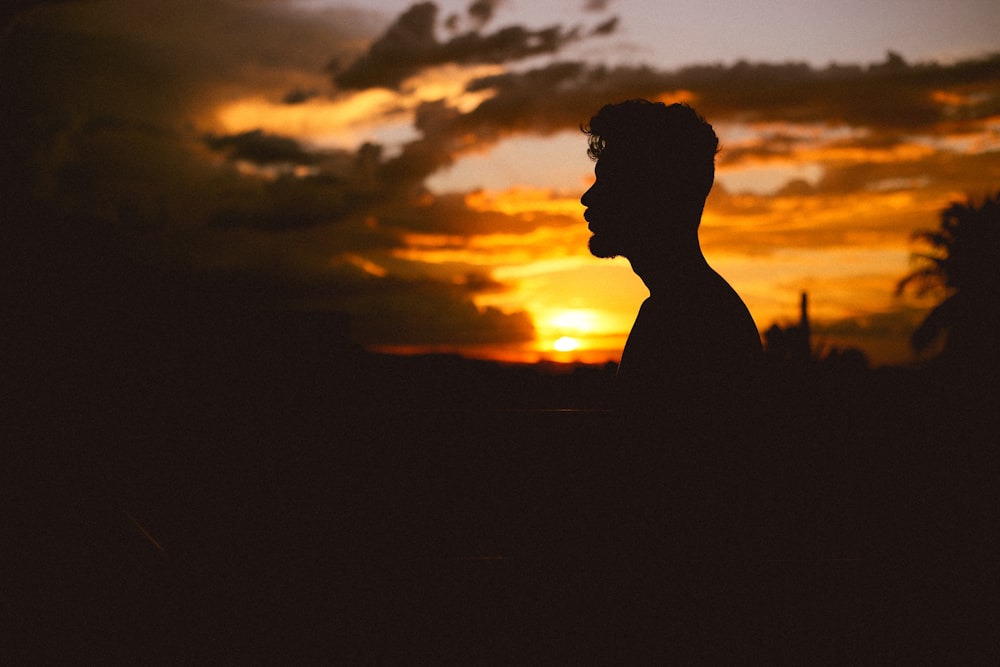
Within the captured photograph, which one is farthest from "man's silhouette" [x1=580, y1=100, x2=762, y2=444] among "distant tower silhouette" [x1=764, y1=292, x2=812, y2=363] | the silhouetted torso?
"distant tower silhouette" [x1=764, y1=292, x2=812, y2=363]

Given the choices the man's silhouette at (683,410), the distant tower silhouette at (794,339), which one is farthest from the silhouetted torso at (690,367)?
the distant tower silhouette at (794,339)

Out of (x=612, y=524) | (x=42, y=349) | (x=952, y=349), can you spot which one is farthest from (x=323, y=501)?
(x=952, y=349)

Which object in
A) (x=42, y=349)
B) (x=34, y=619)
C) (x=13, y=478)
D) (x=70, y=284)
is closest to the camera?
(x=34, y=619)

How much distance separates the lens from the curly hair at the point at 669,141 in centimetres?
167

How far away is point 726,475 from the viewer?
1568 mm

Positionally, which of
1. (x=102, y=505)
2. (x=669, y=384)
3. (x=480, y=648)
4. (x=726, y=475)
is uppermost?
(x=669, y=384)

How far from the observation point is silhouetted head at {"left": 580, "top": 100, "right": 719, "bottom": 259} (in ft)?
5.47

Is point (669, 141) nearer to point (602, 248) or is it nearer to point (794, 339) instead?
point (602, 248)

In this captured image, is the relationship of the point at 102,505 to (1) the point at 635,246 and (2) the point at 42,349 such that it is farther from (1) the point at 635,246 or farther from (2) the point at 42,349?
(2) the point at 42,349

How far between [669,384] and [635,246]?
317 mm

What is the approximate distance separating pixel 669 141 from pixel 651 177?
3.2 inches

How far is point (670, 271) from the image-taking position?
163 cm

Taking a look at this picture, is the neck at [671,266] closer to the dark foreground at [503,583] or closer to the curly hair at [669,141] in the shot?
the curly hair at [669,141]

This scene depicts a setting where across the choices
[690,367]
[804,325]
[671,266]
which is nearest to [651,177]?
[671,266]
